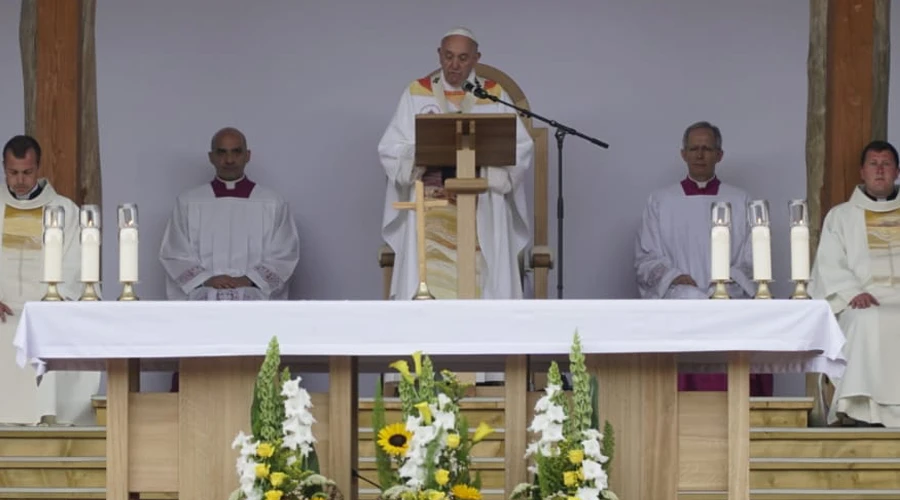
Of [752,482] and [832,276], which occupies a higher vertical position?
[832,276]

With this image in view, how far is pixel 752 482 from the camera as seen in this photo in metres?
7.86

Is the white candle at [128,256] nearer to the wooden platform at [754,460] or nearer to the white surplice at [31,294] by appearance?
the wooden platform at [754,460]

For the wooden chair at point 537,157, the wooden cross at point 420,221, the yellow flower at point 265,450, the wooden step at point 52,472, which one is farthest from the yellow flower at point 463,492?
the wooden chair at point 537,157

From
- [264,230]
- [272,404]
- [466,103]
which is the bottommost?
[272,404]

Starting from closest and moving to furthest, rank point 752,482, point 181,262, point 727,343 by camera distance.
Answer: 1. point 727,343
2. point 752,482
3. point 181,262

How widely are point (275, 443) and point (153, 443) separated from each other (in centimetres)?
74

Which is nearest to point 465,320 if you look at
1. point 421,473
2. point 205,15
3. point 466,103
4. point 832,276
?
point 421,473

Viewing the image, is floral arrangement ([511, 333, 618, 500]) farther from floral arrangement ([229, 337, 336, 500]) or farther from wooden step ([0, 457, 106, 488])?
wooden step ([0, 457, 106, 488])

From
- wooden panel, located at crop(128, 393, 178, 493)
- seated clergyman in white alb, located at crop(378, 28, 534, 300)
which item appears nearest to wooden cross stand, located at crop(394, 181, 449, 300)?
wooden panel, located at crop(128, 393, 178, 493)

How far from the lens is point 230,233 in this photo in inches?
405

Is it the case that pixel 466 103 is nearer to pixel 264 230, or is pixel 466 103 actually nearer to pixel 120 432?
pixel 264 230

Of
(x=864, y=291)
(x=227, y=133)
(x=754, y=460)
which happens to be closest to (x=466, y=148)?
(x=754, y=460)

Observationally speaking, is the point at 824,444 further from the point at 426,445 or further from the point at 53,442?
the point at 426,445

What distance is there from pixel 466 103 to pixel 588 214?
6.31 feet
